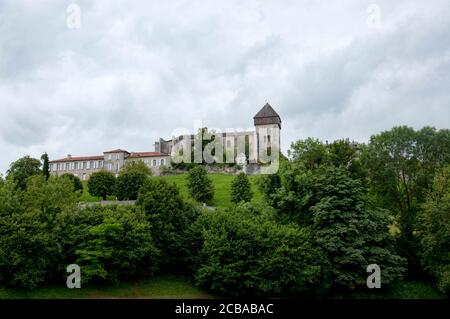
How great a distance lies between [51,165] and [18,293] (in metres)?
91.0

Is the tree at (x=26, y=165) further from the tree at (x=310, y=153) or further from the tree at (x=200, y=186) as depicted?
the tree at (x=310, y=153)

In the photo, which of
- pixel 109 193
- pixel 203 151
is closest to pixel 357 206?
pixel 109 193

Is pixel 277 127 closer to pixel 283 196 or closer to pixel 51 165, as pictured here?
pixel 51 165

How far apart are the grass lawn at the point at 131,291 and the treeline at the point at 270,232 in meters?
0.69

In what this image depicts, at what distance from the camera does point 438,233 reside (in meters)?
36.0

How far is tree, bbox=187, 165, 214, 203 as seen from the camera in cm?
7175

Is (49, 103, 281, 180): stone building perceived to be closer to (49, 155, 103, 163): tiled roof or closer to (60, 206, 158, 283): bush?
(49, 155, 103, 163): tiled roof

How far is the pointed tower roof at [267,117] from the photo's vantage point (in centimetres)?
11519

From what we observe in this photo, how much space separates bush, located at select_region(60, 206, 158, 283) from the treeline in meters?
0.08

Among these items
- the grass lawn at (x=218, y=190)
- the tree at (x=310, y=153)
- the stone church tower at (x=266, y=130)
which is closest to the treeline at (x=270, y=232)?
the tree at (x=310, y=153)

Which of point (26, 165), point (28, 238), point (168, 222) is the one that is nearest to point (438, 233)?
point (168, 222)
